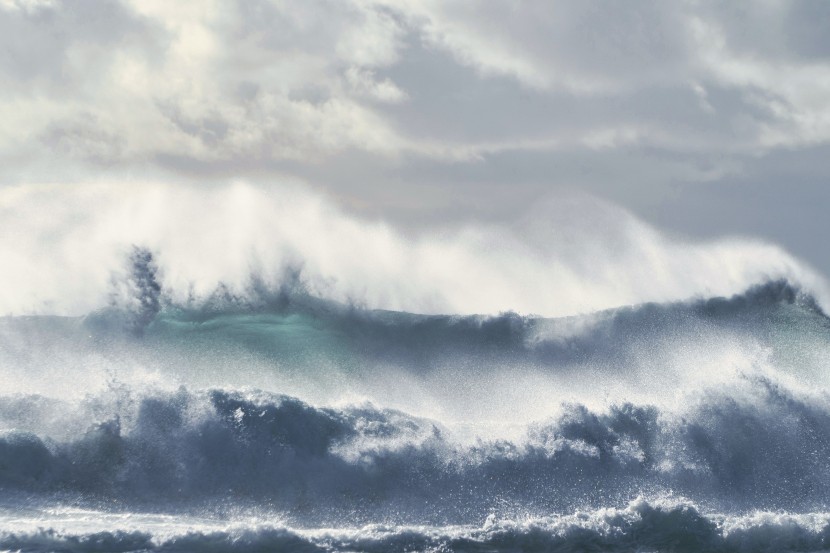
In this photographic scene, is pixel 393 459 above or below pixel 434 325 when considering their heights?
below

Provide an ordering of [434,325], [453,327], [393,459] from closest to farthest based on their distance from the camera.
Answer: [393,459] < [453,327] < [434,325]

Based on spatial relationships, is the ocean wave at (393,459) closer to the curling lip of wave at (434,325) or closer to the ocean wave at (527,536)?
the ocean wave at (527,536)

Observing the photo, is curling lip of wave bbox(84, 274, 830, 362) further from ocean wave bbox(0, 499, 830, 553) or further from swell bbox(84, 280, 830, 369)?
ocean wave bbox(0, 499, 830, 553)

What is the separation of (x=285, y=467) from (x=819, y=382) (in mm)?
8715

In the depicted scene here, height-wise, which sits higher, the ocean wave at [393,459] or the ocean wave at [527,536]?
the ocean wave at [393,459]

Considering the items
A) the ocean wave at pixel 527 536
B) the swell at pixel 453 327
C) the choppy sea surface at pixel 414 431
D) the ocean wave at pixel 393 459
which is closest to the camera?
the ocean wave at pixel 527 536

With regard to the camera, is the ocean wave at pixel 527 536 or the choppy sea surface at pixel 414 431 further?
the choppy sea surface at pixel 414 431

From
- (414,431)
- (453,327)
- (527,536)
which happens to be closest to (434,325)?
(453,327)

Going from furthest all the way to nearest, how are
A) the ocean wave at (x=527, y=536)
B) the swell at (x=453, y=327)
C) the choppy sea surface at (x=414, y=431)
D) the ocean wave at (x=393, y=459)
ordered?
the swell at (x=453, y=327) < the ocean wave at (x=393, y=459) < the choppy sea surface at (x=414, y=431) < the ocean wave at (x=527, y=536)

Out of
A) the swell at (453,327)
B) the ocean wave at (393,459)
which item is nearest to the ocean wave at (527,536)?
the ocean wave at (393,459)

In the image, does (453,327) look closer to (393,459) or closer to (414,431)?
(414,431)

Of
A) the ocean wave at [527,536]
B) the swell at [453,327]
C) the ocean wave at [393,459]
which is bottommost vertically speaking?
the ocean wave at [527,536]

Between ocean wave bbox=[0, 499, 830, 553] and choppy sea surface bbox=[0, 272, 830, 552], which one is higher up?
choppy sea surface bbox=[0, 272, 830, 552]

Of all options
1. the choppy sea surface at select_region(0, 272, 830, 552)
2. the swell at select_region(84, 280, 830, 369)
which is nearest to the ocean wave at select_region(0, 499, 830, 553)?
the choppy sea surface at select_region(0, 272, 830, 552)
